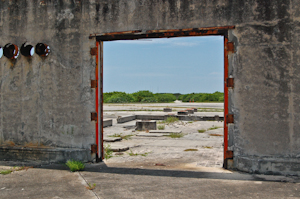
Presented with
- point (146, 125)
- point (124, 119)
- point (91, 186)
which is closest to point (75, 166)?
point (91, 186)

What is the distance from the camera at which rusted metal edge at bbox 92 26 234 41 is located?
Result: 557cm

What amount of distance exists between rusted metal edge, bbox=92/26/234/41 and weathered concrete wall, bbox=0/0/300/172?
0.10m

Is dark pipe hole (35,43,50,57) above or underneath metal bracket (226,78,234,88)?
above

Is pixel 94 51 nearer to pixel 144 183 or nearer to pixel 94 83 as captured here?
pixel 94 83

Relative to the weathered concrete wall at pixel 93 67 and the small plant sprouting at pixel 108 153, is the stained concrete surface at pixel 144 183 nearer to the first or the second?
the weathered concrete wall at pixel 93 67

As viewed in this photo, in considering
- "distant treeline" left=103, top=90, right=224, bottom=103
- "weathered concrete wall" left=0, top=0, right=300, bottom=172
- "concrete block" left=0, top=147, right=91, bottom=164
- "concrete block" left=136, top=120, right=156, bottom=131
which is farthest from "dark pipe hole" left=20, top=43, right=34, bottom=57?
"distant treeline" left=103, top=90, right=224, bottom=103

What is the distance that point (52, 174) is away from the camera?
5.41 metres

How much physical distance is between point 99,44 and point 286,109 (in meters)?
4.02

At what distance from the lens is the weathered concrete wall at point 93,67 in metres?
5.21

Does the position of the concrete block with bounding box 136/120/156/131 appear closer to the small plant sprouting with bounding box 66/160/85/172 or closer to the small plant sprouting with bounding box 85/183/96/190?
the small plant sprouting with bounding box 66/160/85/172

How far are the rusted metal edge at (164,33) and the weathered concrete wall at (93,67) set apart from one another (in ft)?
0.33

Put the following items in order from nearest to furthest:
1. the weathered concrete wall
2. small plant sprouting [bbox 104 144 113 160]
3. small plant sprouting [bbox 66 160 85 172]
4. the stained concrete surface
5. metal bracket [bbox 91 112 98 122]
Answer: the stained concrete surface < the weathered concrete wall < small plant sprouting [bbox 66 160 85 172] < metal bracket [bbox 91 112 98 122] < small plant sprouting [bbox 104 144 113 160]

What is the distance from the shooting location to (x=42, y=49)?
645 cm

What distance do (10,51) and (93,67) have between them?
7.25 ft
